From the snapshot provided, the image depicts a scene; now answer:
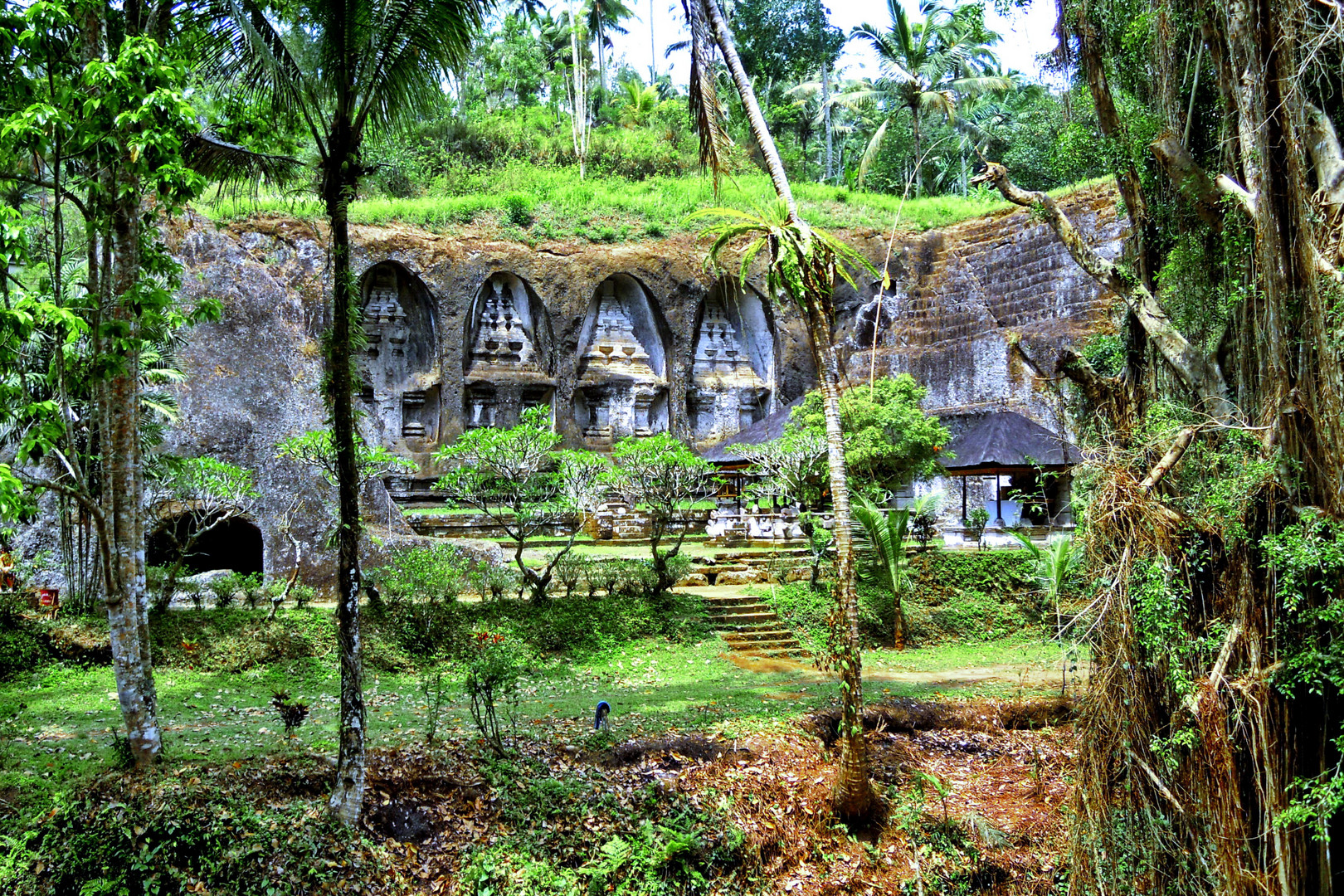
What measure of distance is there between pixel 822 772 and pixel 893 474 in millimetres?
9914

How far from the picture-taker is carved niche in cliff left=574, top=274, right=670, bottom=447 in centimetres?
2653

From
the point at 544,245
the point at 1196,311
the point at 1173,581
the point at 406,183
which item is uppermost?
the point at 406,183

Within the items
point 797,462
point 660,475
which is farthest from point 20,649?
point 797,462

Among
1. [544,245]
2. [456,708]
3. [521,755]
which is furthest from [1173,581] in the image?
[544,245]

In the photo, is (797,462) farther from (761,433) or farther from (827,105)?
(827,105)

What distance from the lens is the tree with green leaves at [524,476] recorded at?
13.5 metres

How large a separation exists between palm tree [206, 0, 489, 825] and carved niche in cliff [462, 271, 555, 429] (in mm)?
17480

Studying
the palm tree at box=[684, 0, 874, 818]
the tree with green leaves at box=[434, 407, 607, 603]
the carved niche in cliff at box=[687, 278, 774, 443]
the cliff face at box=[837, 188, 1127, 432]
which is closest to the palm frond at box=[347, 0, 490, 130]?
the palm tree at box=[684, 0, 874, 818]

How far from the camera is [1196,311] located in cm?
793

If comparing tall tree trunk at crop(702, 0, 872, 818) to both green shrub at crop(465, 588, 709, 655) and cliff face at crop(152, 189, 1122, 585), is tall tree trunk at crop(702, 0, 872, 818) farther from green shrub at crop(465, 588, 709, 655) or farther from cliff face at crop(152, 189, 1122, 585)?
cliff face at crop(152, 189, 1122, 585)

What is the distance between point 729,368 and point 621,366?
3688 millimetres

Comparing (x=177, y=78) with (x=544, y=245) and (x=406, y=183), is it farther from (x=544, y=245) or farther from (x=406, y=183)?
(x=406, y=183)

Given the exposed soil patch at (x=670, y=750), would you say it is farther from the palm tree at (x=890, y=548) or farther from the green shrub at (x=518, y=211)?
the green shrub at (x=518, y=211)

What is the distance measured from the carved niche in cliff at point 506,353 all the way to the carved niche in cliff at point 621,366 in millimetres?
1248
